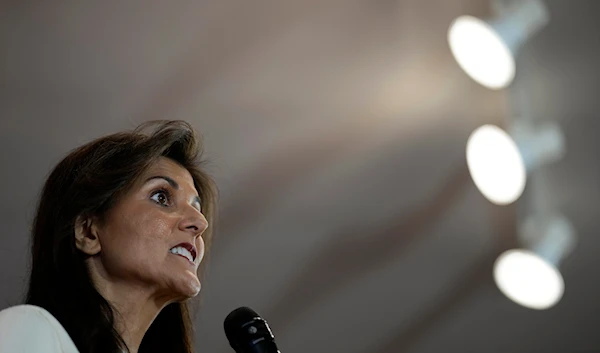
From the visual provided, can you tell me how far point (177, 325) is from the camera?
163 cm

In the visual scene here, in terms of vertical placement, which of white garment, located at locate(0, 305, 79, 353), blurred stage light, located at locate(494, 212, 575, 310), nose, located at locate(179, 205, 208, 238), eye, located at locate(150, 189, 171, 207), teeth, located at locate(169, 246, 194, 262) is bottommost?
blurred stage light, located at locate(494, 212, 575, 310)

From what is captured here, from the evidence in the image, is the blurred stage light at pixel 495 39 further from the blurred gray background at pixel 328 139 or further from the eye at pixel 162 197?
the eye at pixel 162 197

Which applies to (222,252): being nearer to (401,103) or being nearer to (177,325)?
(401,103)

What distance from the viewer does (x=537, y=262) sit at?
9.87 feet

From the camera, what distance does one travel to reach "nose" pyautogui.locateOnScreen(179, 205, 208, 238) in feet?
4.89

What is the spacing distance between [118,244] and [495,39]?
138cm

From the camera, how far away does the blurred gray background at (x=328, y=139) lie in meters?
2.51

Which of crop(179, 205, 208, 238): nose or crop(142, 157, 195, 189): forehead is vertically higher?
crop(142, 157, 195, 189): forehead

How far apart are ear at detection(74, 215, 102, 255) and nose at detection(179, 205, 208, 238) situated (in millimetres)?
135

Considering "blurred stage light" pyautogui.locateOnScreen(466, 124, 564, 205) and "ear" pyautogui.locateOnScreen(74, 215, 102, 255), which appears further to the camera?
"blurred stage light" pyautogui.locateOnScreen(466, 124, 564, 205)

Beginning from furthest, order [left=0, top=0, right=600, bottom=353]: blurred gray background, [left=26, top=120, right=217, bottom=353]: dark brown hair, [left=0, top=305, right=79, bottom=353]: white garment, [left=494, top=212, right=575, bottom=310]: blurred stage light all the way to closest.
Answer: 1. [left=494, top=212, right=575, bottom=310]: blurred stage light
2. [left=0, top=0, right=600, bottom=353]: blurred gray background
3. [left=26, top=120, right=217, bottom=353]: dark brown hair
4. [left=0, top=305, right=79, bottom=353]: white garment

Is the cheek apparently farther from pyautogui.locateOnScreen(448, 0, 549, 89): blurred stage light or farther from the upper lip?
pyautogui.locateOnScreen(448, 0, 549, 89): blurred stage light

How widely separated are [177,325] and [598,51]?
1.59m

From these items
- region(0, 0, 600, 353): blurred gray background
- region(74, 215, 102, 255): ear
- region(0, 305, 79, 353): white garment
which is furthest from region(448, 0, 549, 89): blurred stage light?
region(0, 305, 79, 353): white garment
